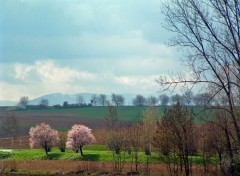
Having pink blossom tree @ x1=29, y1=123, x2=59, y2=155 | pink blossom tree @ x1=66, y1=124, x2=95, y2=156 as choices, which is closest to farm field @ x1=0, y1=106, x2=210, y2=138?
pink blossom tree @ x1=29, y1=123, x2=59, y2=155

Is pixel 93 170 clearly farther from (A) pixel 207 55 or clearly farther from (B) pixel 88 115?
(B) pixel 88 115

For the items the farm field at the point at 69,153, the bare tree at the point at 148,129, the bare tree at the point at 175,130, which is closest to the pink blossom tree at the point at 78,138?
the farm field at the point at 69,153

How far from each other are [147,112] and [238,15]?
164ft

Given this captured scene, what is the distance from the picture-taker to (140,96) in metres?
184

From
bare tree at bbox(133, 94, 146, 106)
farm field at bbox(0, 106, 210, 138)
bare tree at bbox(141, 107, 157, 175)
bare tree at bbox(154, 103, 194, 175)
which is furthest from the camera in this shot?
bare tree at bbox(133, 94, 146, 106)

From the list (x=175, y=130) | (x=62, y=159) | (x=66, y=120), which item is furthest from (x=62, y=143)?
(x=66, y=120)

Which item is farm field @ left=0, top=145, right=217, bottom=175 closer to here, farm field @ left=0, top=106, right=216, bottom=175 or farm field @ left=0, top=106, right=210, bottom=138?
farm field @ left=0, top=106, right=216, bottom=175

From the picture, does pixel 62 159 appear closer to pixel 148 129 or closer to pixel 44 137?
pixel 44 137

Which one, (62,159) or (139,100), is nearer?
(62,159)

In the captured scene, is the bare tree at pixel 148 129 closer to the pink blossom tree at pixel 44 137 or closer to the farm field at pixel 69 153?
the farm field at pixel 69 153

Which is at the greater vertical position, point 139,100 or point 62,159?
point 139,100

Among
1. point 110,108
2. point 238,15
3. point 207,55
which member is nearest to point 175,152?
point 207,55

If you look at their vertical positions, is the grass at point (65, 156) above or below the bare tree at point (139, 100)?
below

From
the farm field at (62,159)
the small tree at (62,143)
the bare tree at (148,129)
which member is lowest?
the farm field at (62,159)
